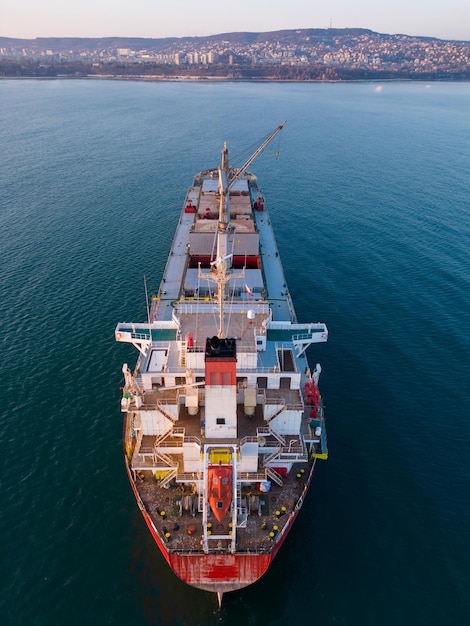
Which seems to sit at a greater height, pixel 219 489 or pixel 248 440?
pixel 248 440

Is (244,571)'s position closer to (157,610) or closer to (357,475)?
(157,610)

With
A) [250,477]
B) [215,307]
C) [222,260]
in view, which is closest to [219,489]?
[250,477]

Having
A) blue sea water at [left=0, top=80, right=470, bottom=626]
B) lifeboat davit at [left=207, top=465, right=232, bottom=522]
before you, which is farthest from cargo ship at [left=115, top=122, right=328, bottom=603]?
blue sea water at [left=0, top=80, right=470, bottom=626]

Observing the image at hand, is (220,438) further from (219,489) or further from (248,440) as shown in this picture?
(219,489)

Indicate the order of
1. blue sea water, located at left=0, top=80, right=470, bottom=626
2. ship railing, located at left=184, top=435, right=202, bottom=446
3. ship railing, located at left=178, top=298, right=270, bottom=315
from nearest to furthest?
blue sea water, located at left=0, top=80, right=470, bottom=626 < ship railing, located at left=184, top=435, right=202, bottom=446 < ship railing, located at left=178, top=298, right=270, bottom=315

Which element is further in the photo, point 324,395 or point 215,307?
point 324,395

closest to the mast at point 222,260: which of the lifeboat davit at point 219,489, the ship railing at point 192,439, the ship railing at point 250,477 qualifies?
the ship railing at point 192,439

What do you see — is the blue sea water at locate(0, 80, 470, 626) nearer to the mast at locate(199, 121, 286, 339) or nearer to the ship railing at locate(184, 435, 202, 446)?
the ship railing at locate(184, 435, 202, 446)
